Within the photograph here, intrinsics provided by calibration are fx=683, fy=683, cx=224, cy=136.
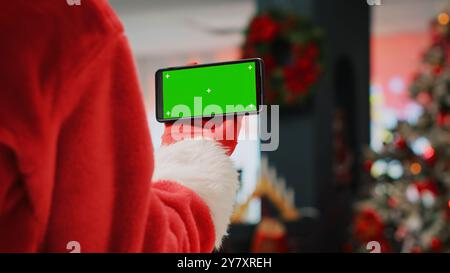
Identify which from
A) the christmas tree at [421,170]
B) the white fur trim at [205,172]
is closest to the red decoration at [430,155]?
the christmas tree at [421,170]

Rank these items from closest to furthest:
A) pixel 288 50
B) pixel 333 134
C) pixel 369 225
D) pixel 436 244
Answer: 1. pixel 436 244
2. pixel 369 225
3. pixel 288 50
4. pixel 333 134

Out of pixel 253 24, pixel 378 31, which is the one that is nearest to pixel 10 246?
pixel 253 24

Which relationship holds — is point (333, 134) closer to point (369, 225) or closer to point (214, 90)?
point (369, 225)

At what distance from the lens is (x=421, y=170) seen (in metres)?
2.82

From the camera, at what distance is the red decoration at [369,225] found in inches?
112

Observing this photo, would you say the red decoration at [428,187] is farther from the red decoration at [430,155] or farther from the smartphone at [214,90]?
the smartphone at [214,90]

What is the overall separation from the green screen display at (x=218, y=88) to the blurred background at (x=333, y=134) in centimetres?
141

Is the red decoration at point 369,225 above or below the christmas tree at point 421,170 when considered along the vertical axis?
below

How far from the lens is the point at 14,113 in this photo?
436 millimetres

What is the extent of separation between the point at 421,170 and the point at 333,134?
3.48 feet

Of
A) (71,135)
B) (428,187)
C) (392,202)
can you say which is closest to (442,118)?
(428,187)

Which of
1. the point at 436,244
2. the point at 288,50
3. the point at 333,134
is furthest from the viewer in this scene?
the point at 333,134

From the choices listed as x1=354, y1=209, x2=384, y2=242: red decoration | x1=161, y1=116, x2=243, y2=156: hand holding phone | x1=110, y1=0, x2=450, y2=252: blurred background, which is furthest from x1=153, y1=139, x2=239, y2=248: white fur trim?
x1=354, y1=209, x2=384, y2=242: red decoration
